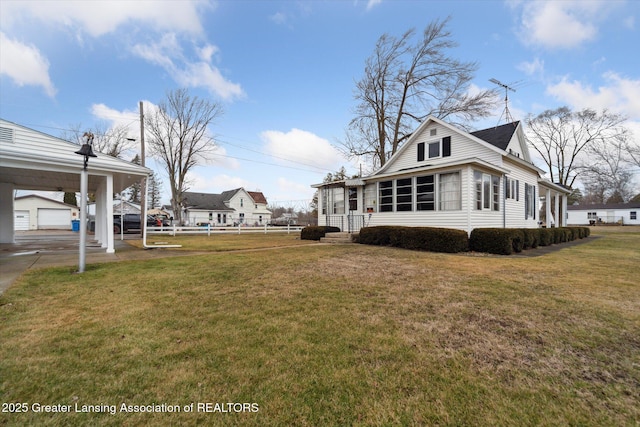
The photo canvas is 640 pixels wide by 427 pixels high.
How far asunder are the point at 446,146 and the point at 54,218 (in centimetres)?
3733

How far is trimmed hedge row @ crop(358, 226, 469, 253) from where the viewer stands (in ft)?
33.6

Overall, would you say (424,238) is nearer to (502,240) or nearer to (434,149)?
(502,240)

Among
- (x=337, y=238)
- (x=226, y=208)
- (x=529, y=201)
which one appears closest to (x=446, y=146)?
(x=529, y=201)

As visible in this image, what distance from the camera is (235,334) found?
3.19 meters

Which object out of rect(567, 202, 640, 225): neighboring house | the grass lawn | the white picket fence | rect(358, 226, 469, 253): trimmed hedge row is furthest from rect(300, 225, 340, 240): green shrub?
rect(567, 202, 640, 225): neighboring house

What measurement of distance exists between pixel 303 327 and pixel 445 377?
1.64m

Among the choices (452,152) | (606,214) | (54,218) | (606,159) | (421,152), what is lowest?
(54,218)

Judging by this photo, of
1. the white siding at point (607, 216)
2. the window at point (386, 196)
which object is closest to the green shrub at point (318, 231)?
the window at point (386, 196)

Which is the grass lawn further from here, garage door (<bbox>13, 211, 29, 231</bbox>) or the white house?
garage door (<bbox>13, 211, 29, 231</bbox>)

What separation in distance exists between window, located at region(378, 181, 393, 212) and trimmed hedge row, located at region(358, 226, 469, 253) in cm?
201

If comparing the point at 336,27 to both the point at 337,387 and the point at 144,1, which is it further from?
the point at 337,387

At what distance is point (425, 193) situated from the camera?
1260 cm

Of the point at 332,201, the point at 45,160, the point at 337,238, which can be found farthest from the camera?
the point at 332,201

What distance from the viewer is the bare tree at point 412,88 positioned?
63.1 ft
